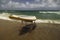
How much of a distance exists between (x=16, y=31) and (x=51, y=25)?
0.64 feet

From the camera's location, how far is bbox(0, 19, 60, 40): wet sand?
73 cm

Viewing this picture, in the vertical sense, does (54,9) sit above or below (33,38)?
above

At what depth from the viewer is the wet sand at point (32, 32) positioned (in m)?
0.73

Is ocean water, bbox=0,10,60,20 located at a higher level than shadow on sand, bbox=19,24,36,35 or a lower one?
higher

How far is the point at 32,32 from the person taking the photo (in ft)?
2.43

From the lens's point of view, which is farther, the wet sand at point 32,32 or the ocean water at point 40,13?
the ocean water at point 40,13

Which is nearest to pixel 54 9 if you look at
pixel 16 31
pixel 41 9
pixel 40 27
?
pixel 41 9

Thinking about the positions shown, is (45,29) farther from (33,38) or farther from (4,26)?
(4,26)

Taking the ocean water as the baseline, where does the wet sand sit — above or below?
below

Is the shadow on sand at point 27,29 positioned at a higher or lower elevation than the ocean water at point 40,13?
lower

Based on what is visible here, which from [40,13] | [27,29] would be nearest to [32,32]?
[27,29]

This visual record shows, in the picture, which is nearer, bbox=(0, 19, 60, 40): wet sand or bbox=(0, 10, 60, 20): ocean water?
bbox=(0, 19, 60, 40): wet sand

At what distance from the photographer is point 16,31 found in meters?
0.74

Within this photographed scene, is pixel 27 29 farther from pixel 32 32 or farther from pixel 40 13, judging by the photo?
pixel 40 13
